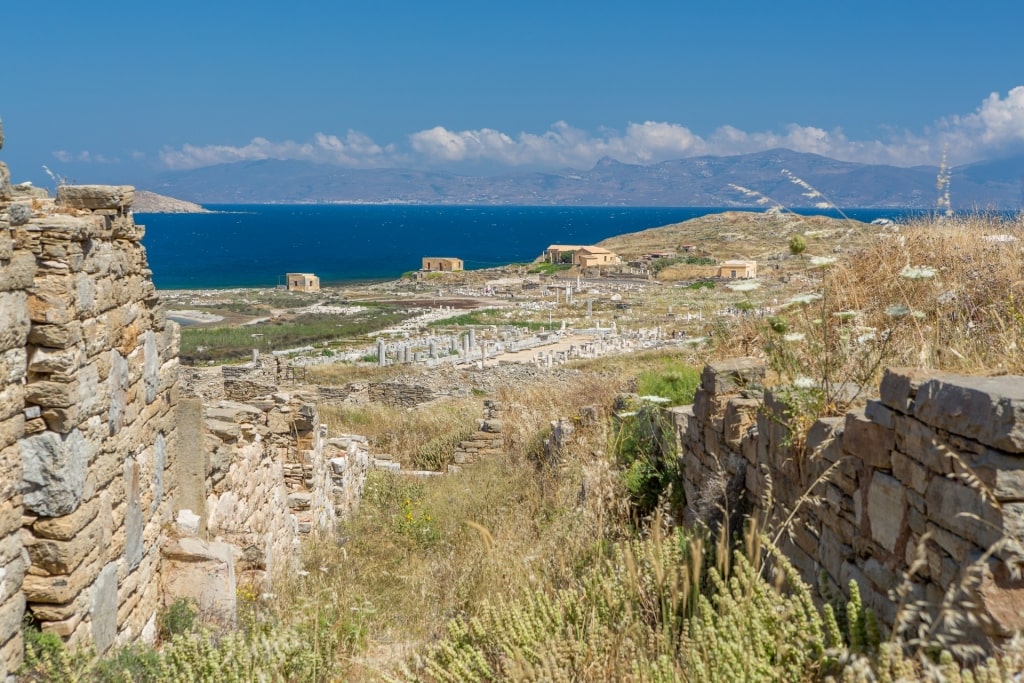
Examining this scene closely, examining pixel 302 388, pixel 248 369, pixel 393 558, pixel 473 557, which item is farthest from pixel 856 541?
pixel 248 369

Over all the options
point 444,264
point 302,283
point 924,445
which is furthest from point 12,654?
point 444,264

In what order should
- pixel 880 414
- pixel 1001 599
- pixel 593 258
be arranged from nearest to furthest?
pixel 1001 599 < pixel 880 414 < pixel 593 258

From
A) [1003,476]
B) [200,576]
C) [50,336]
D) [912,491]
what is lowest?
[200,576]

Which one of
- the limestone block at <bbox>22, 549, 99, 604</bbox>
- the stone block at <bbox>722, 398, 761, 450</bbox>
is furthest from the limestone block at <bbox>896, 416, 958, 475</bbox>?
the limestone block at <bbox>22, 549, 99, 604</bbox>

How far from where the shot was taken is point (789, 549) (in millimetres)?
4805

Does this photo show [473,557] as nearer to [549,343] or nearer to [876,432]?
[876,432]

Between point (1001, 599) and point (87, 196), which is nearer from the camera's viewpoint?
point (1001, 599)

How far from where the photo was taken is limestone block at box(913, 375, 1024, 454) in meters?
2.92

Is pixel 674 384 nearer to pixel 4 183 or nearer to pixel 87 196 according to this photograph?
pixel 87 196

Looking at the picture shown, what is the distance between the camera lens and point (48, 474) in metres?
4.38

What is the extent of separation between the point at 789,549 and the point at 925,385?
1.66m

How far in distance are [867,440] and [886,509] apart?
0.34m

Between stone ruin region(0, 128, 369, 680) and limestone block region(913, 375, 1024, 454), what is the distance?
400 centimetres

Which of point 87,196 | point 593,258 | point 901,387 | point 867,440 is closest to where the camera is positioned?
point 901,387
